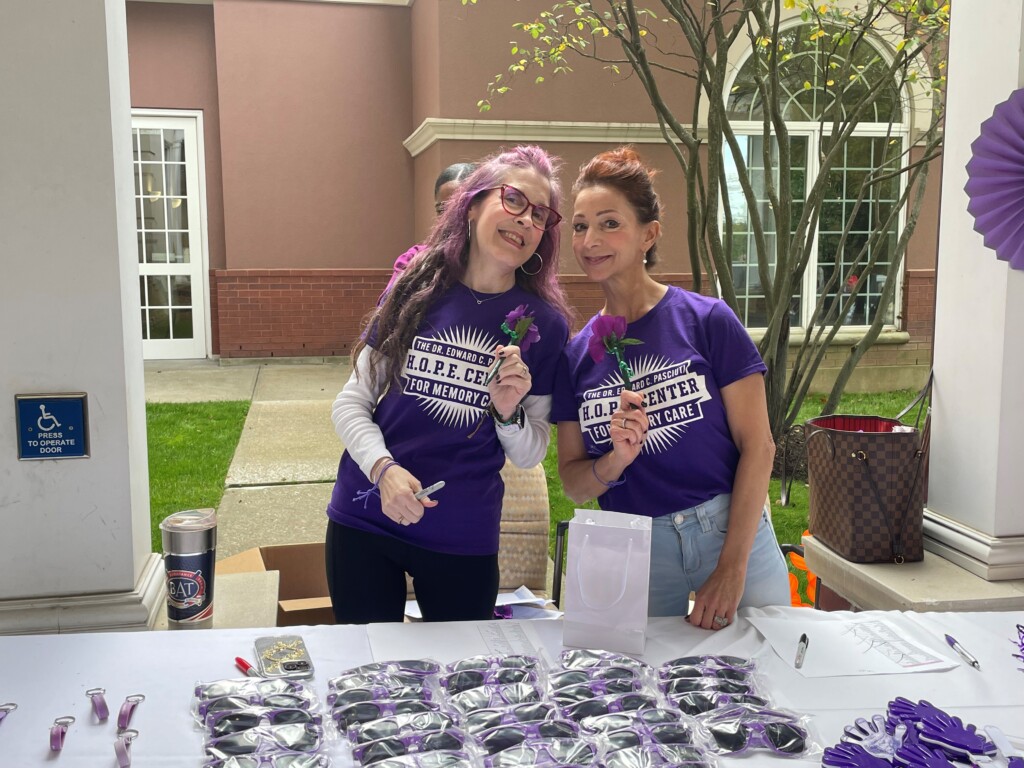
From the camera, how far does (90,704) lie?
1.43 metres

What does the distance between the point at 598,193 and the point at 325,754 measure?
1241mm

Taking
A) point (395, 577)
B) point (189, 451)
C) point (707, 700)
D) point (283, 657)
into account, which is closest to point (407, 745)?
point (283, 657)

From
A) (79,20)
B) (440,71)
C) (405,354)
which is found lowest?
(405,354)

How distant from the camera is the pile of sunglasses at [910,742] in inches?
49.3

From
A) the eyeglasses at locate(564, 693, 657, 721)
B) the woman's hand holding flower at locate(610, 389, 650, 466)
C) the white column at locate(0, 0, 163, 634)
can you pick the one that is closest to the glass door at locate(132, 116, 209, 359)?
the white column at locate(0, 0, 163, 634)

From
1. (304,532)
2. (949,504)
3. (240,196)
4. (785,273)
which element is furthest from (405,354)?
(240,196)

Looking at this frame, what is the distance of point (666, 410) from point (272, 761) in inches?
41.8

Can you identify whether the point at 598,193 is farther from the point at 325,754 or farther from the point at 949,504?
the point at 949,504

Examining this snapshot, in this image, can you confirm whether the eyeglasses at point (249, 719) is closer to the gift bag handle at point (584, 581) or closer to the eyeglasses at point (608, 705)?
the eyeglasses at point (608, 705)

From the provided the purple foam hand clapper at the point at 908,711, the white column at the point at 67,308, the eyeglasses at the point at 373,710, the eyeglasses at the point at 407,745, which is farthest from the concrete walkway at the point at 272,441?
the purple foam hand clapper at the point at 908,711

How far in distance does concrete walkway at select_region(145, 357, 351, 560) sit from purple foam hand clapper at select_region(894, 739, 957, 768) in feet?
13.0

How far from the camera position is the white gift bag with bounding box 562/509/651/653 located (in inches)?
64.0

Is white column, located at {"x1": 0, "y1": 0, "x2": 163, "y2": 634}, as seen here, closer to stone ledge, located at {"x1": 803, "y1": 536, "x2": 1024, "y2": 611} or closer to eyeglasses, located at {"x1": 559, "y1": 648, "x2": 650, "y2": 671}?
eyeglasses, located at {"x1": 559, "y1": 648, "x2": 650, "y2": 671}

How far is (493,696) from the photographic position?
144 cm
